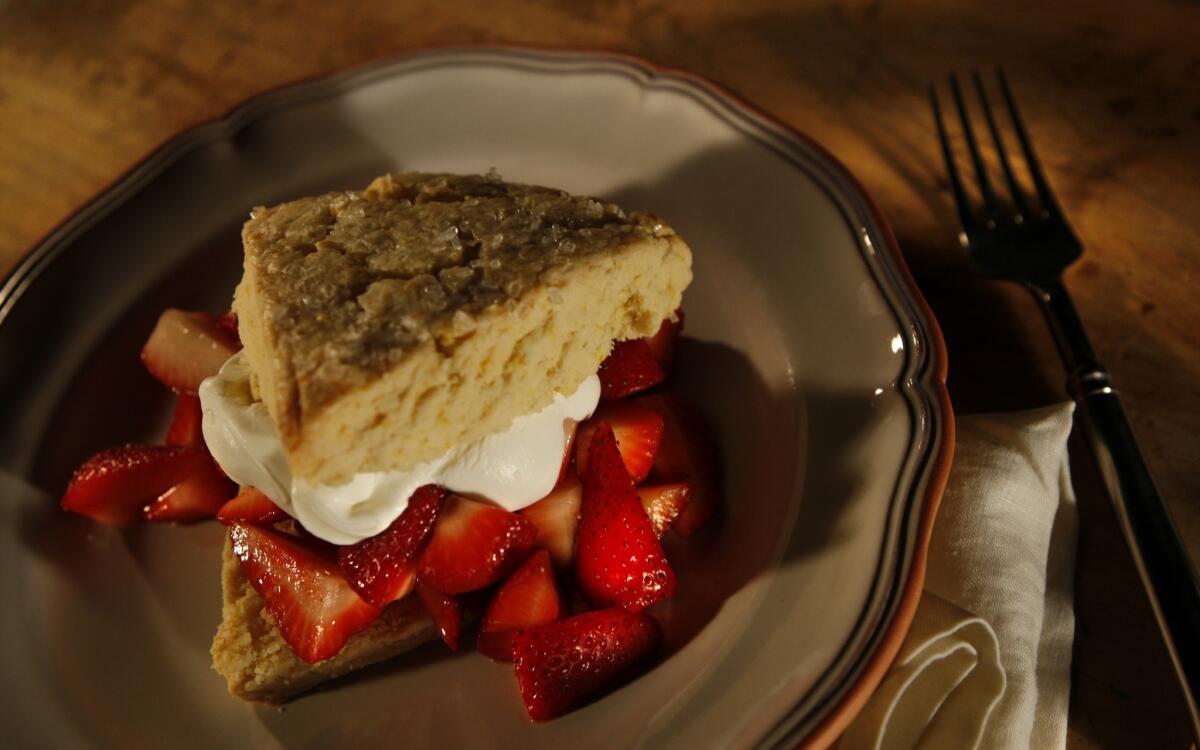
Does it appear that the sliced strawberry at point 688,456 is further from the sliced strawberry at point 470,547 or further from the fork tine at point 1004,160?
the fork tine at point 1004,160

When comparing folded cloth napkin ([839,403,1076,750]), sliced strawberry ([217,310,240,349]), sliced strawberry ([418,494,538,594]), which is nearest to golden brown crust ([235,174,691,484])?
sliced strawberry ([418,494,538,594])

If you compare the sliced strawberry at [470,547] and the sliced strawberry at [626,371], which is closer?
the sliced strawberry at [470,547]

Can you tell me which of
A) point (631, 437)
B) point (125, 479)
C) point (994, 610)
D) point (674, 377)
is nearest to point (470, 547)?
point (631, 437)

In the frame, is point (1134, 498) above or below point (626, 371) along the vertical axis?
below

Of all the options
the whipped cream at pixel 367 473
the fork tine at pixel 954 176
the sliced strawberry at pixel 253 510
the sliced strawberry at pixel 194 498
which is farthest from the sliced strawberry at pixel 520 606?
the fork tine at pixel 954 176

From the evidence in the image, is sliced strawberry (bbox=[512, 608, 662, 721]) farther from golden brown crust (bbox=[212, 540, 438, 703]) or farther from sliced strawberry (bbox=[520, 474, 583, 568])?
golden brown crust (bbox=[212, 540, 438, 703])

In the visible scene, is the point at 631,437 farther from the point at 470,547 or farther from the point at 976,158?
the point at 976,158

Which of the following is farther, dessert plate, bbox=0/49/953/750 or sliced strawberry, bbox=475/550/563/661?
sliced strawberry, bbox=475/550/563/661
